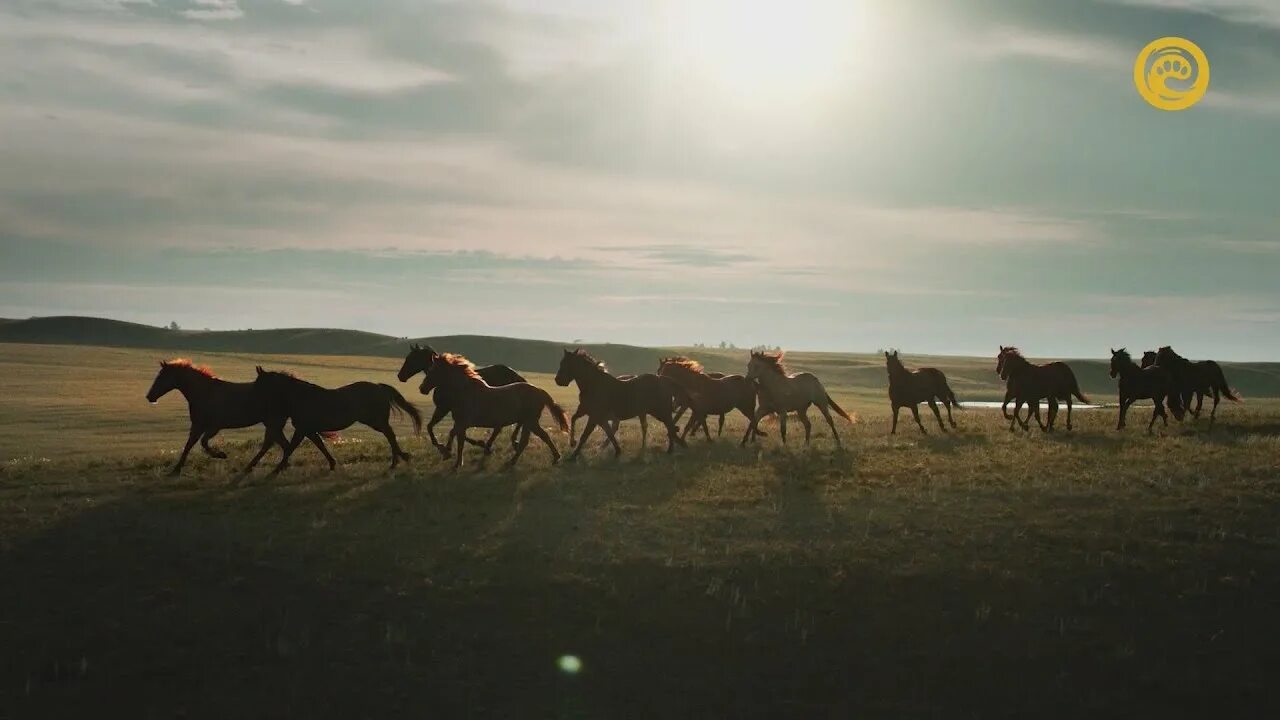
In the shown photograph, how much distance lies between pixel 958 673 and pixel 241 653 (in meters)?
7.05

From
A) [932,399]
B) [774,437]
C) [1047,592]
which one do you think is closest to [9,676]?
[1047,592]

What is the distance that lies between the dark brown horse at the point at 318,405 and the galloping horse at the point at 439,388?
76 cm

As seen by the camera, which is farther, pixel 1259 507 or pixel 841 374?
pixel 841 374

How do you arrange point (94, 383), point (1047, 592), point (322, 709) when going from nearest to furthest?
1. point (322, 709)
2. point (1047, 592)
3. point (94, 383)

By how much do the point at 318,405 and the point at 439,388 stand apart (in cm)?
222

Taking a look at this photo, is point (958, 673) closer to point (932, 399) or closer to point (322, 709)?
point (322, 709)

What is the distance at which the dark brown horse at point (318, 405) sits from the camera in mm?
18156

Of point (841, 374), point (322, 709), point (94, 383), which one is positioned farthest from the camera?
point (841, 374)

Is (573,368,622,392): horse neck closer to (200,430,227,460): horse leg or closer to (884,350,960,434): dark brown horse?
(200,430,227,460): horse leg

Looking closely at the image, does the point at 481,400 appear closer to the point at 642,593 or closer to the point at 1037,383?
the point at 642,593

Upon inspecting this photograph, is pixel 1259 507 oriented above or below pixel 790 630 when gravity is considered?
above

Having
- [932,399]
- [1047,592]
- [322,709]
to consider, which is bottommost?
[322,709]

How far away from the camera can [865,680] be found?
963cm

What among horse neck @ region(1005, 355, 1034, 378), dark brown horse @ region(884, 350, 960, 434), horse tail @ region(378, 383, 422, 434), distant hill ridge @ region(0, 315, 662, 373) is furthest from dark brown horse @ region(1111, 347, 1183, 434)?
distant hill ridge @ region(0, 315, 662, 373)
